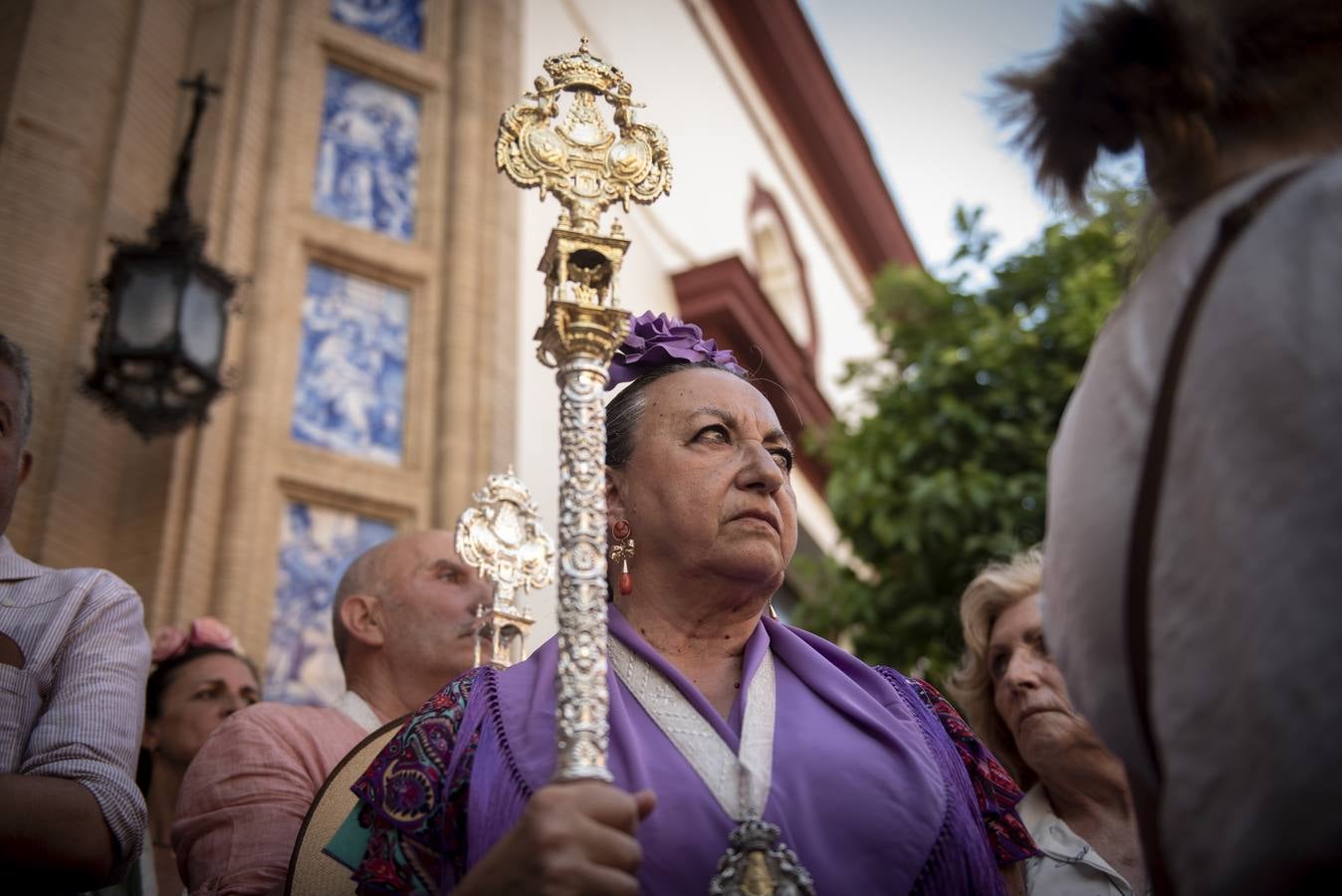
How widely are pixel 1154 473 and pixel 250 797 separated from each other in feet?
7.10

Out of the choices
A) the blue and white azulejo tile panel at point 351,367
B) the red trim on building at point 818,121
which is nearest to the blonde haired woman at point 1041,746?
the blue and white azulejo tile panel at point 351,367

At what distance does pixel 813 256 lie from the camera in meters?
13.4

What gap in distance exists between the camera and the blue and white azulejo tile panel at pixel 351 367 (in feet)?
20.3

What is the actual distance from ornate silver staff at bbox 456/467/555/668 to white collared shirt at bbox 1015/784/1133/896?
130 cm

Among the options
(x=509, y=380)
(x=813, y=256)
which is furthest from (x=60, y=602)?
(x=813, y=256)

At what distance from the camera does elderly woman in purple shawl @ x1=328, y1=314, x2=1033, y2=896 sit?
1872mm

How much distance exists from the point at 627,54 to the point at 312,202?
134 inches

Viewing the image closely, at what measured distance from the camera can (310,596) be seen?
5.75m

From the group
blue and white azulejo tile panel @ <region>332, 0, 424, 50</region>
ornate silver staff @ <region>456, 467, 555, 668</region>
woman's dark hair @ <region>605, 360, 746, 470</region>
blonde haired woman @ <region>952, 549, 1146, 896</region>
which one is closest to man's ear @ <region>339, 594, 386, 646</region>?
ornate silver staff @ <region>456, 467, 555, 668</region>

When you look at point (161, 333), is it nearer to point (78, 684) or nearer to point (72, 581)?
point (72, 581)

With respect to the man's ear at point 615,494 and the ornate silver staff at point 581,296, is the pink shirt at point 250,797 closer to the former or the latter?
the man's ear at point 615,494

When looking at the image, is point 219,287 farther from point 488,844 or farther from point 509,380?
point 488,844

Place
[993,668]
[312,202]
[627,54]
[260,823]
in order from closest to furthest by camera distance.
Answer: [260,823] < [993,668] < [312,202] < [627,54]

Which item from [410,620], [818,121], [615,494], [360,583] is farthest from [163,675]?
[818,121]
